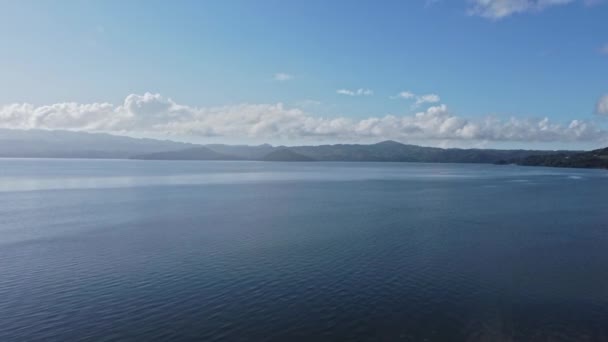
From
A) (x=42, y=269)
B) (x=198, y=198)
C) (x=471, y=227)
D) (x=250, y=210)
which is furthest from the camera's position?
(x=198, y=198)

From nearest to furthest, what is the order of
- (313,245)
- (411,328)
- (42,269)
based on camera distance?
(411,328)
(42,269)
(313,245)

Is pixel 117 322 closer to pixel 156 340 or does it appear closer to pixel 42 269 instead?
pixel 156 340

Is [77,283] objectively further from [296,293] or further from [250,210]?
[250,210]

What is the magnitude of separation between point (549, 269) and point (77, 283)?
37.4 meters

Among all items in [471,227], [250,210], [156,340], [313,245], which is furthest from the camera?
[250,210]

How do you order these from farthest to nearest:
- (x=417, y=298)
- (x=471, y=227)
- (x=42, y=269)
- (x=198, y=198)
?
(x=198, y=198)
(x=471, y=227)
(x=42, y=269)
(x=417, y=298)

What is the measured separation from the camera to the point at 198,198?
79438 millimetres

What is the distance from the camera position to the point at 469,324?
20.9 meters

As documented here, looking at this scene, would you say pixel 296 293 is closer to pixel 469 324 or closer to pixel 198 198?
pixel 469 324

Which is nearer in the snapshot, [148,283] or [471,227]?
[148,283]

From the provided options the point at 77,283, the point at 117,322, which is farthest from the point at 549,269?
the point at 77,283

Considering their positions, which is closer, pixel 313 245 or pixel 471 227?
pixel 313 245

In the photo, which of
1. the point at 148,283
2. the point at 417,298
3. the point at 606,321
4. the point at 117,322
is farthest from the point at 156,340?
the point at 606,321

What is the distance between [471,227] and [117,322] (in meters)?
44.0
